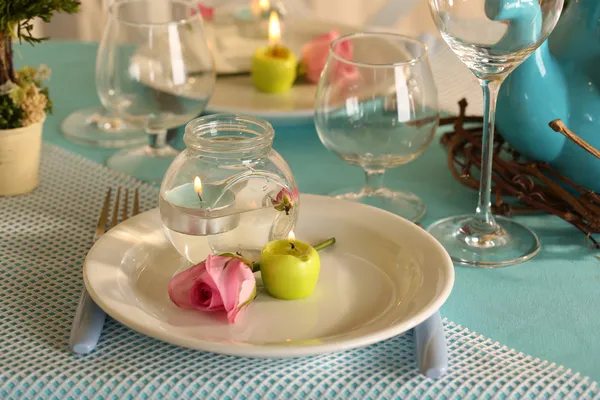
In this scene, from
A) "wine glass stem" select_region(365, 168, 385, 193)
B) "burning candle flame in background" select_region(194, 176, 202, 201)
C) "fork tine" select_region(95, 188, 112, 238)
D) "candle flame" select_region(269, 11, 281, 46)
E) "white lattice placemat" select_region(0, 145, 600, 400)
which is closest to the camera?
"white lattice placemat" select_region(0, 145, 600, 400)

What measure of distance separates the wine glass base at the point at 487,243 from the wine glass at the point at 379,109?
41 millimetres

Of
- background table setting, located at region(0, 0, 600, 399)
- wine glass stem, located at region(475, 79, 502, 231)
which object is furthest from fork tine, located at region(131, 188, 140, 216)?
wine glass stem, located at region(475, 79, 502, 231)

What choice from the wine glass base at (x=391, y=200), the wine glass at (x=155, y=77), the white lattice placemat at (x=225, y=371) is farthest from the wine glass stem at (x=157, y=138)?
the white lattice placemat at (x=225, y=371)

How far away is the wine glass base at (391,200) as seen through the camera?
0.82 m

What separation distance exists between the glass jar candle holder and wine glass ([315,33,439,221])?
5.5 inches

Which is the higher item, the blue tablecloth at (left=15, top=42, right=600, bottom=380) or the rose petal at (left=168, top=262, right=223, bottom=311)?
the rose petal at (left=168, top=262, right=223, bottom=311)

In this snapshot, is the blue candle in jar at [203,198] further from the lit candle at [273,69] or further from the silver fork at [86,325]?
the lit candle at [273,69]

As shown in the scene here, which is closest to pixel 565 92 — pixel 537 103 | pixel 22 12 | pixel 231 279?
pixel 537 103

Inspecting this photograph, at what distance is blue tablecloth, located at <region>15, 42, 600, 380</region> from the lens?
0.61m

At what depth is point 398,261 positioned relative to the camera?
2.22ft

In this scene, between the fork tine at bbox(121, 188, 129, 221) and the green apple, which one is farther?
the fork tine at bbox(121, 188, 129, 221)

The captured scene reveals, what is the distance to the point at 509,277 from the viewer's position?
0.70 metres

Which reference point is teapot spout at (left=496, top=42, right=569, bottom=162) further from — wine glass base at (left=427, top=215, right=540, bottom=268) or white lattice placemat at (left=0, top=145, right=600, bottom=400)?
white lattice placemat at (left=0, top=145, right=600, bottom=400)

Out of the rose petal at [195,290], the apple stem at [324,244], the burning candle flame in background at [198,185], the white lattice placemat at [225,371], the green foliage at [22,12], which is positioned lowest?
the white lattice placemat at [225,371]
